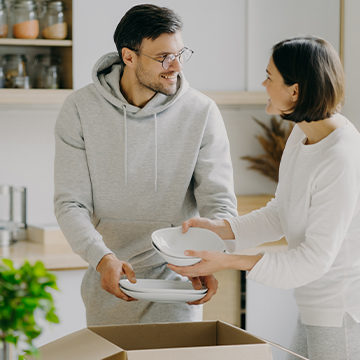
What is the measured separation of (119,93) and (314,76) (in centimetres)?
61

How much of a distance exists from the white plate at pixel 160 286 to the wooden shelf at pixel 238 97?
170 centimetres

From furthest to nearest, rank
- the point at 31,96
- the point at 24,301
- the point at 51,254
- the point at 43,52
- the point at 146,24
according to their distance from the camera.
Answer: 1. the point at 43,52
2. the point at 31,96
3. the point at 51,254
4. the point at 146,24
5. the point at 24,301

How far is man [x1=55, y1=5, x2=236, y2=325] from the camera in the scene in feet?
6.03

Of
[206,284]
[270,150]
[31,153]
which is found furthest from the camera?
[270,150]

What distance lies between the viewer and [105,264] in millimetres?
1633

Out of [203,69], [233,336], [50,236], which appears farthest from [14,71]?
[233,336]

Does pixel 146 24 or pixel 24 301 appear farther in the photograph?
pixel 146 24

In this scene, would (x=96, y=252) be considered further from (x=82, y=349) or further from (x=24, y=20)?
(x=24, y=20)

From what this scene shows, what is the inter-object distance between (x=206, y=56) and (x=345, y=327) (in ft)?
6.49

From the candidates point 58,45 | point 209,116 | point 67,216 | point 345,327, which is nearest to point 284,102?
point 209,116

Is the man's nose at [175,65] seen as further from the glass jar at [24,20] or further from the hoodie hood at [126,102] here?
the glass jar at [24,20]

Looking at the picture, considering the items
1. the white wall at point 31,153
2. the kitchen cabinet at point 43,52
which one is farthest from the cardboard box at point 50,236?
the kitchen cabinet at point 43,52

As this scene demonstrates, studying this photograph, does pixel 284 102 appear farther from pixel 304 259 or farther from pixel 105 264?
pixel 105 264

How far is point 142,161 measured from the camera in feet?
6.14
